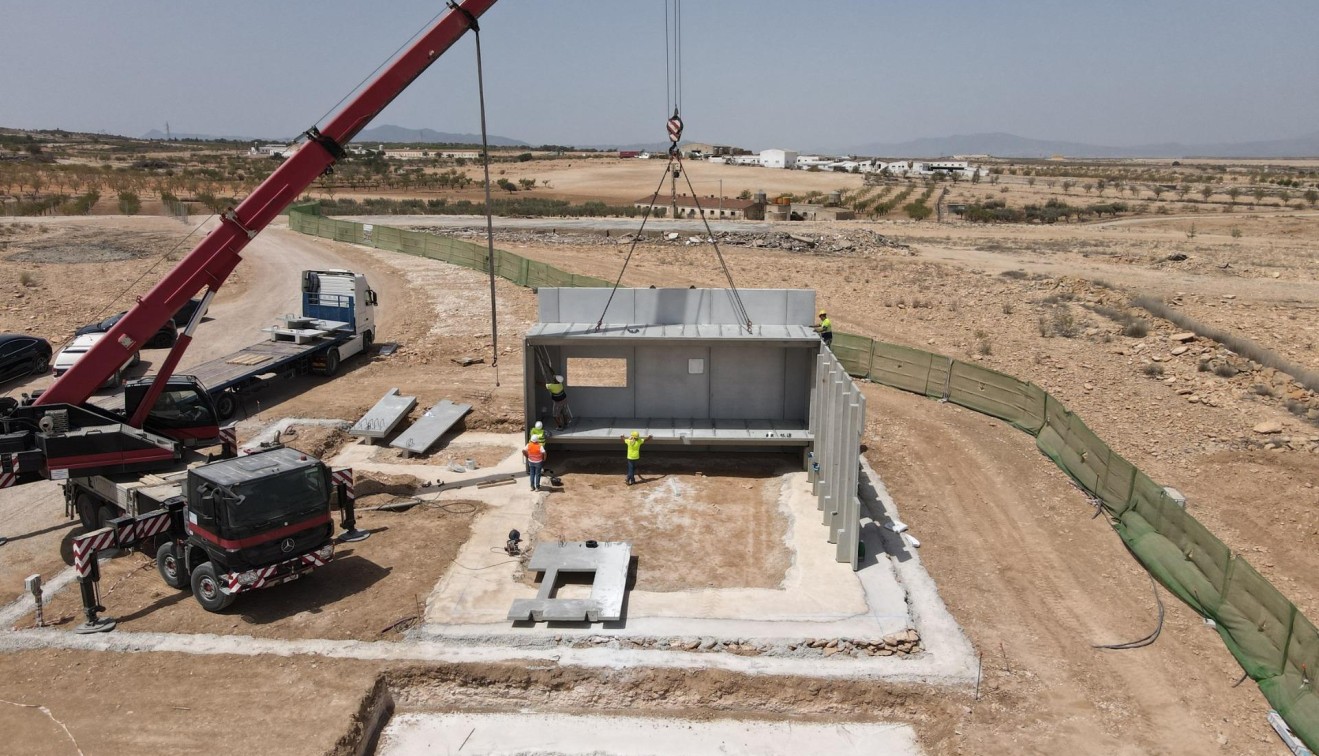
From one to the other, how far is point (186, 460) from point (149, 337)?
8.12ft

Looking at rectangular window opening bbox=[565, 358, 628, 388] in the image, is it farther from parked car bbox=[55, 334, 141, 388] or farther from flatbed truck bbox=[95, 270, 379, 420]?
parked car bbox=[55, 334, 141, 388]

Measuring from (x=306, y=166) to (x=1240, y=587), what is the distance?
57.2 ft

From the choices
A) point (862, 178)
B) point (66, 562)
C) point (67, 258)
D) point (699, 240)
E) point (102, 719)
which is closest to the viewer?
point (102, 719)

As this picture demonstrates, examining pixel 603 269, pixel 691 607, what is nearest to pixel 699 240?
pixel 603 269

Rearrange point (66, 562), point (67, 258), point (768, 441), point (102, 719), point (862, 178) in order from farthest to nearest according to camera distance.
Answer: point (862, 178), point (67, 258), point (768, 441), point (66, 562), point (102, 719)

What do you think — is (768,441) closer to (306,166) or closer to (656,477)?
(656,477)

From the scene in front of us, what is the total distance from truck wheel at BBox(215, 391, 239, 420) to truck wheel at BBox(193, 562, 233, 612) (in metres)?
10.2

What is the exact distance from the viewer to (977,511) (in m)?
17.0

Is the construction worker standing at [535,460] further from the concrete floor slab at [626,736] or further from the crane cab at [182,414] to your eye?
the concrete floor slab at [626,736]

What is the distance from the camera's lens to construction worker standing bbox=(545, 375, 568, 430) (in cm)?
1833

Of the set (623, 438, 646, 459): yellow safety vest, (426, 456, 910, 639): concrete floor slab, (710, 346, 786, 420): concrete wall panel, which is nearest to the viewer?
(426, 456, 910, 639): concrete floor slab

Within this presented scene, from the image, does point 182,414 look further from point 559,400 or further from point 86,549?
point 559,400

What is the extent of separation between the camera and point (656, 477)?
1848 centimetres

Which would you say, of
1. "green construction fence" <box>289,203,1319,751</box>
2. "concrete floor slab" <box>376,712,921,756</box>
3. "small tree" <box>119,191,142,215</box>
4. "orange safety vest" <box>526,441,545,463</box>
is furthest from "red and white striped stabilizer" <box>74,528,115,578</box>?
"small tree" <box>119,191,142,215</box>
